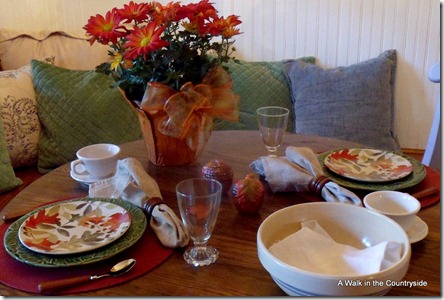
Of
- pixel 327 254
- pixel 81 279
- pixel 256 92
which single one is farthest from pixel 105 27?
pixel 256 92

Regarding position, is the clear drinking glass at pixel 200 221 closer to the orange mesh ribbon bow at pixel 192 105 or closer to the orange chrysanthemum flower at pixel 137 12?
the orange mesh ribbon bow at pixel 192 105

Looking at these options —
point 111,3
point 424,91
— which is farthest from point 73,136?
point 424,91

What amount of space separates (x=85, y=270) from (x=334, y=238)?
44 cm

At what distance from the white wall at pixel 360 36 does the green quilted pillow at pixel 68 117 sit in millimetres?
520

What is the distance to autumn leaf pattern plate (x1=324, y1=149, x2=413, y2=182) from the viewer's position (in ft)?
3.86

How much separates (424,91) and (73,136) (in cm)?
157

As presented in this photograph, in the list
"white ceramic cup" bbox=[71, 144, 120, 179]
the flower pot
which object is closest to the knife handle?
"white ceramic cup" bbox=[71, 144, 120, 179]

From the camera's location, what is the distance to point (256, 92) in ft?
7.66

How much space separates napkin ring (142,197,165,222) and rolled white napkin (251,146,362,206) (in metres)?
0.27

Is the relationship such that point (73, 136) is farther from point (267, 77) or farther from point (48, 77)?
point (267, 77)

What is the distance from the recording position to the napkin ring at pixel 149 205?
101 centimetres

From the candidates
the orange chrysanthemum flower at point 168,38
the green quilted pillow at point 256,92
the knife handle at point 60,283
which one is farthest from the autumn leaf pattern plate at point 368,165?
the green quilted pillow at point 256,92

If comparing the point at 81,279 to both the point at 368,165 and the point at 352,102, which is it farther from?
the point at 352,102

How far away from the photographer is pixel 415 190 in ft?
3.71
